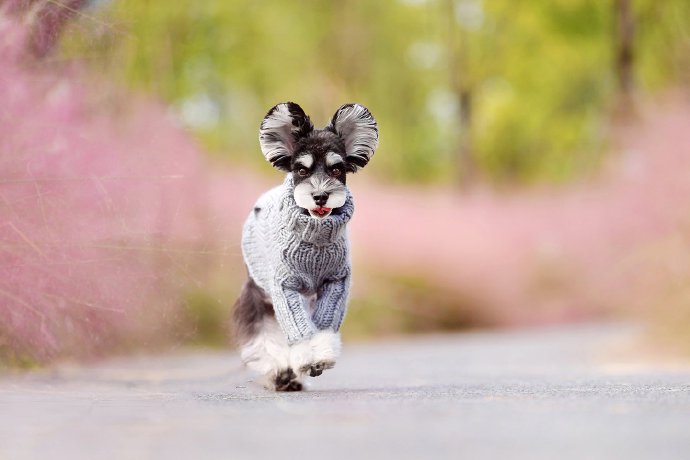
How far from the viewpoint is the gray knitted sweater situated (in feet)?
24.8

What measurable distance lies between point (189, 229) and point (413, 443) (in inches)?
310

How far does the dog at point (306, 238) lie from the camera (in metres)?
7.40

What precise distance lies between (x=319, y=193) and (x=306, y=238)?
41 cm

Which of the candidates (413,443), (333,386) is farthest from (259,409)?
(333,386)

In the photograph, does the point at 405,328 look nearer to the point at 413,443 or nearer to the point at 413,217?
the point at 413,217

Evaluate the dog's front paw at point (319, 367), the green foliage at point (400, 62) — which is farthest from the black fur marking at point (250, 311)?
the green foliage at point (400, 62)

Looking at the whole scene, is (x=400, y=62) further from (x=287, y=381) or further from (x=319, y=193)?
(x=319, y=193)

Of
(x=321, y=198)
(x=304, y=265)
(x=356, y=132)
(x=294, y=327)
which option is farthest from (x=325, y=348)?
(x=356, y=132)

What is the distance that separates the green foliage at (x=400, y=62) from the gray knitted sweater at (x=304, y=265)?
13880 millimetres

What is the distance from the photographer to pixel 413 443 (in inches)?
203

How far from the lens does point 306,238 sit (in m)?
7.59

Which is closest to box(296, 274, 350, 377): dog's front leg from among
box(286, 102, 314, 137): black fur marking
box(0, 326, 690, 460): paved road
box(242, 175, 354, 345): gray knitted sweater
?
box(242, 175, 354, 345): gray knitted sweater

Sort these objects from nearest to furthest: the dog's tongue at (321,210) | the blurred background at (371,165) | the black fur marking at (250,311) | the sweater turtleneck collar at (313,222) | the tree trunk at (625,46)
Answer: the dog's tongue at (321,210)
the sweater turtleneck collar at (313,222)
the black fur marking at (250,311)
the blurred background at (371,165)
the tree trunk at (625,46)

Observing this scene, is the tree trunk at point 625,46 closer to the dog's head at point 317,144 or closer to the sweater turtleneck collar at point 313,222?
the dog's head at point 317,144
